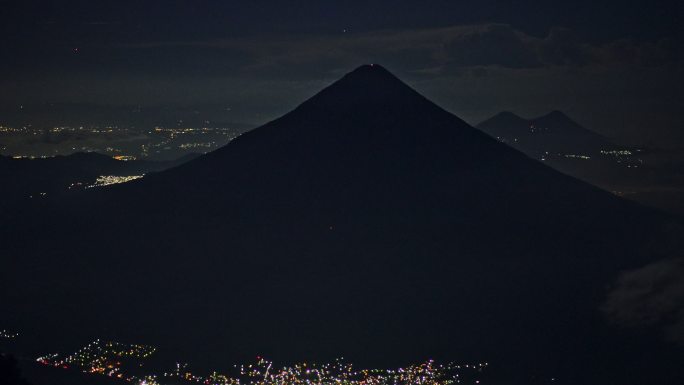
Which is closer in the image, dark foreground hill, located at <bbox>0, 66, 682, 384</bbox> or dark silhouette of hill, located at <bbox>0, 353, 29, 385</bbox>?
dark silhouette of hill, located at <bbox>0, 353, 29, 385</bbox>

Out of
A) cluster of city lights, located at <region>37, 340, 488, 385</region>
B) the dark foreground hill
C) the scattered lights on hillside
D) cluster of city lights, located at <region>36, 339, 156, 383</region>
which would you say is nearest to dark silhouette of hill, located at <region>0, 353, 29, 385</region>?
cluster of city lights, located at <region>37, 340, 488, 385</region>

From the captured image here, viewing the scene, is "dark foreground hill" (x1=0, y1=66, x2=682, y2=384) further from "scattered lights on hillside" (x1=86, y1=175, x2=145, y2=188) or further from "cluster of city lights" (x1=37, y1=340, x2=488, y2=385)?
"scattered lights on hillside" (x1=86, y1=175, x2=145, y2=188)

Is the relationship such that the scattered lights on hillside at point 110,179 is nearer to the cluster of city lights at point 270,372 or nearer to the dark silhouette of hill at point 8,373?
the cluster of city lights at point 270,372

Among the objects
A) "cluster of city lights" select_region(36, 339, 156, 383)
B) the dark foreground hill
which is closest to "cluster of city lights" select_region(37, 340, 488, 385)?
"cluster of city lights" select_region(36, 339, 156, 383)

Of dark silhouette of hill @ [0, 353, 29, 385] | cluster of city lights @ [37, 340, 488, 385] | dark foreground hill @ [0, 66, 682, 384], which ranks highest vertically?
dark silhouette of hill @ [0, 353, 29, 385]

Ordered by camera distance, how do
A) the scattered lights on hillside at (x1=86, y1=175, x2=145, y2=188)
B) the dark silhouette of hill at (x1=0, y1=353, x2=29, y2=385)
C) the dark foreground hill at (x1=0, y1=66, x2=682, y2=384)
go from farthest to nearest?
the scattered lights on hillside at (x1=86, y1=175, x2=145, y2=188), the dark foreground hill at (x1=0, y1=66, x2=682, y2=384), the dark silhouette of hill at (x1=0, y1=353, x2=29, y2=385)

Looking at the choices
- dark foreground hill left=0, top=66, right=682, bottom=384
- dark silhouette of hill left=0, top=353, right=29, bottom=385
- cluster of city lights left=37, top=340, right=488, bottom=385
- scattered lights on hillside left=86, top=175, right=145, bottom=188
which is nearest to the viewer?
dark silhouette of hill left=0, top=353, right=29, bottom=385

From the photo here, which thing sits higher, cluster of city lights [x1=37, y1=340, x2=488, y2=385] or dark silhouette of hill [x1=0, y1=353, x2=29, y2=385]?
dark silhouette of hill [x1=0, y1=353, x2=29, y2=385]

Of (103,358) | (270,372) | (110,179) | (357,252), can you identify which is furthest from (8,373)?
(110,179)

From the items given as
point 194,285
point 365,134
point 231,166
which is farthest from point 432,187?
point 194,285

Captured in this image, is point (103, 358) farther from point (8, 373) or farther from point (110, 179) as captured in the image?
point (110, 179)
